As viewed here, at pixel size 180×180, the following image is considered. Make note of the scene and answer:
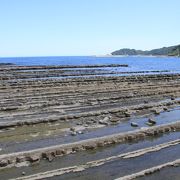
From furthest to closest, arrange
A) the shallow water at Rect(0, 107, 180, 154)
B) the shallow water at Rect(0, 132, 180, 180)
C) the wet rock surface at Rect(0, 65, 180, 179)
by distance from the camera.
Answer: the shallow water at Rect(0, 107, 180, 154) < the wet rock surface at Rect(0, 65, 180, 179) < the shallow water at Rect(0, 132, 180, 180)

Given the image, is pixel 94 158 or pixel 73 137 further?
pixel 73 137

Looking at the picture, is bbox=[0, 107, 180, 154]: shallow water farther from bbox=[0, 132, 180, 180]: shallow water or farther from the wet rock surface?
bbox=[0, 132, 180, 180]: shallow water

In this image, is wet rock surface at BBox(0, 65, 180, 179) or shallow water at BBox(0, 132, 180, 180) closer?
shallow water at BBox(0, 132, 180, 180)

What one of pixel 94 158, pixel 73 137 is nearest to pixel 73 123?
pixel 73 137

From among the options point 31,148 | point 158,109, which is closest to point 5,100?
point 158,109

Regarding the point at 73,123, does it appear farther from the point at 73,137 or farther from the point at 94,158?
the point at 94,158

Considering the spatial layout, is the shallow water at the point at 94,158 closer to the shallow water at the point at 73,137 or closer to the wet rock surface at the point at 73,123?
the wet rock surface at the point at 73,123

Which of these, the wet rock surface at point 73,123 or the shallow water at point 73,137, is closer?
the wet rock surface at point 73,123

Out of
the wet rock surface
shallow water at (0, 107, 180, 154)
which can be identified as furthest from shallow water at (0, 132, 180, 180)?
shallow water at (0, 107, 180, 154)

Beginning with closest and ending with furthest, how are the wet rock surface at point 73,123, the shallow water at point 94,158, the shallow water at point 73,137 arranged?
the shallow water at point 94,158 < the wet rock surface at point 73,123 < the shallow water at point 73,137

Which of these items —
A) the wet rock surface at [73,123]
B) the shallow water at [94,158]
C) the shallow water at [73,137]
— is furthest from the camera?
the shallow water at [73,137]

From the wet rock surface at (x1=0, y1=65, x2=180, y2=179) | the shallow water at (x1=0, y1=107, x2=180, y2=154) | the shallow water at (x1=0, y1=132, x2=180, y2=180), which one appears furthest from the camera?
the shallow water at (x1=0, y1=107, x2=180, y2=154)

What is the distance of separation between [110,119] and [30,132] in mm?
4136

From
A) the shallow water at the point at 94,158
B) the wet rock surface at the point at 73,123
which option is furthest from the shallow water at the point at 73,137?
the shallow water at the point at 94,158
